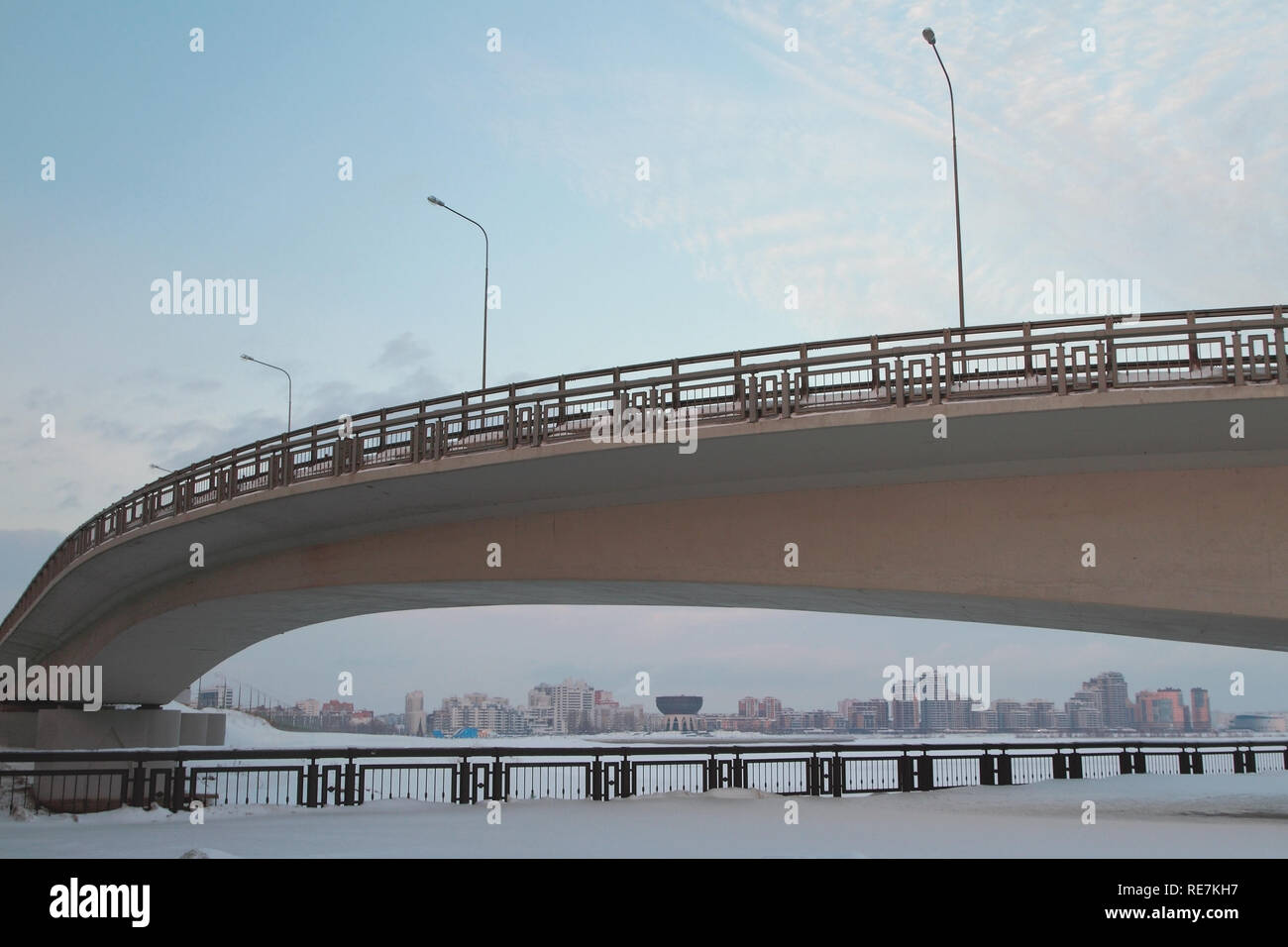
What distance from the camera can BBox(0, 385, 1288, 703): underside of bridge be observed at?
17031mm

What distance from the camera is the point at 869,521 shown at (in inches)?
765

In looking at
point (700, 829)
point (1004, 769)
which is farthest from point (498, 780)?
point (1004, 769)

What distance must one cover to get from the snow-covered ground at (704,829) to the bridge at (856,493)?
363 cm

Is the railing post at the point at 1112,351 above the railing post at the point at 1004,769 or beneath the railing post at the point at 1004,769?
above

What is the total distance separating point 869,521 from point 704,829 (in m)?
6.35

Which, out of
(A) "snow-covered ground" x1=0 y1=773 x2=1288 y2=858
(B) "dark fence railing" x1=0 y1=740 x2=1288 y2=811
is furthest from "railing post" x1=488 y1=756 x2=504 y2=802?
(A) "snow-covered ground" x1=0 y1=773 x2=1288 y2=858

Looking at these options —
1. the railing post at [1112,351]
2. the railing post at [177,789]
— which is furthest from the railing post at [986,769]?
the railing post at [177,789]

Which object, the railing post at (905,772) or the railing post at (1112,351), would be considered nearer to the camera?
the railing post at (1112,351)

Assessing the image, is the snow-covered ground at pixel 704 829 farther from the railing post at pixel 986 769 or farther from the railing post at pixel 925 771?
the railing post at pixel 986 769

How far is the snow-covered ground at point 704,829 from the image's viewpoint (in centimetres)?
1423

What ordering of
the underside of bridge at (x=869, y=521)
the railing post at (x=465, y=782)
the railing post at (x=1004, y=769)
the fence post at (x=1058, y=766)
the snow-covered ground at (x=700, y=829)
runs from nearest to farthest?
the snow-covered ground at (x=700, y=829) → the underside of bridge at (x=869, y=521) → the railing post at (x=465, y=782) → the railing post at (x=1004, y=769) → the fence post at (x=1058, y=766)

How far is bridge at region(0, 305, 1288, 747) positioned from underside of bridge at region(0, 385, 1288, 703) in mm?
46
